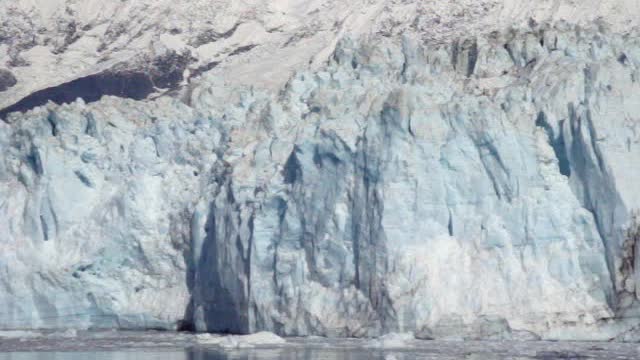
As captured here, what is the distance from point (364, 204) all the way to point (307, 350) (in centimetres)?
346

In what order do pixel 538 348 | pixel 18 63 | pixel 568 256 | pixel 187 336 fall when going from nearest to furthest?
pixel 538 348
pixel 568 256
pixel 187 336
pixel 18 63

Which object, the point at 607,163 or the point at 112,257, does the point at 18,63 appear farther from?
the point at 607,163

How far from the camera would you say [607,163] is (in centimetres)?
3164

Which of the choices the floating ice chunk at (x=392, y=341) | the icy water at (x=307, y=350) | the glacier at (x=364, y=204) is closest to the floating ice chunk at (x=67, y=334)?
the glacier at (x=364, y=204)

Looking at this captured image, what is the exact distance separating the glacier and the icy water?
0.90m

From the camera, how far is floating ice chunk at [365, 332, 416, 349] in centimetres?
2991

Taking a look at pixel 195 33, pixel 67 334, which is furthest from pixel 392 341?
pixel 195 33

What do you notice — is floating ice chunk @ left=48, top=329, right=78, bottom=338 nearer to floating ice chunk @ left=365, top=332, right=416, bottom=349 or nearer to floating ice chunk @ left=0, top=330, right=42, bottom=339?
floating ice chunk @ left=0, top=330, right=42, bottom=339

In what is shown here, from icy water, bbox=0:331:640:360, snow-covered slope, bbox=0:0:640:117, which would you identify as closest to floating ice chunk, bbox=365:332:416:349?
icy water, bbox=0:331:640:360

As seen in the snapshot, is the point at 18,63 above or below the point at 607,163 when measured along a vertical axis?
above

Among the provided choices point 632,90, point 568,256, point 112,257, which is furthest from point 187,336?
point 632,90

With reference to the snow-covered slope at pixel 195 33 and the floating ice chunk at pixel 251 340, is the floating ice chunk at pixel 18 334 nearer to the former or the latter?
the floating ice chunk at pixel 251 340

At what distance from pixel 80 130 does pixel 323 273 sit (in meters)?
8.24

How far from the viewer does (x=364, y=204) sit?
105 ft
